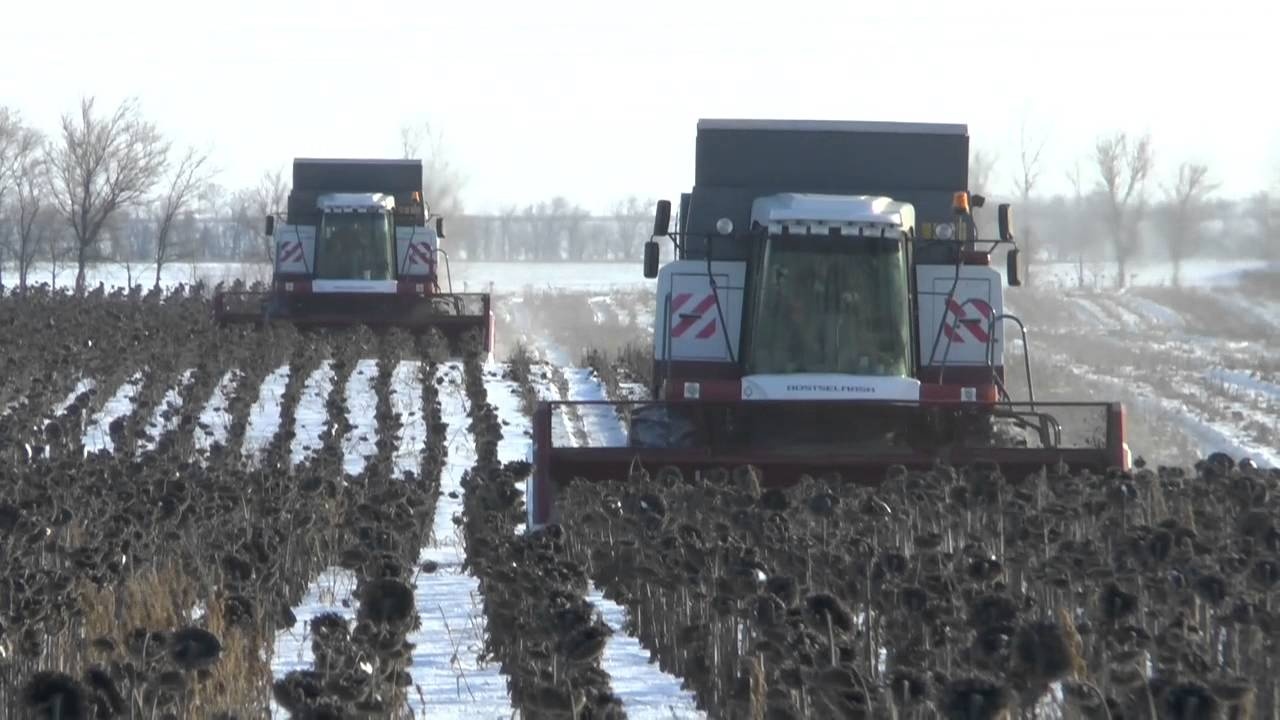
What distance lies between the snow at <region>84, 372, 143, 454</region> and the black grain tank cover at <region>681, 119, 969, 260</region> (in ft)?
21.7

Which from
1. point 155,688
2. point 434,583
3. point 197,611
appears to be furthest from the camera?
point 434,583

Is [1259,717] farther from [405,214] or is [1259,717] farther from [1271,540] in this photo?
[405,214]

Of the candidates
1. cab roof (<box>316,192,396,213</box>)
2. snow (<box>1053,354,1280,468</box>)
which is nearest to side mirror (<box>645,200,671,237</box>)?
snow (<box>1053,354,1280,468</box>)

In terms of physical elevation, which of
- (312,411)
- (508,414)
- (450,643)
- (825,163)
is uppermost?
(825,163)

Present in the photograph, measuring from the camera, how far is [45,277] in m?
90.8

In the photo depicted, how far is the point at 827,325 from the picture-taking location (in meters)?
15.4

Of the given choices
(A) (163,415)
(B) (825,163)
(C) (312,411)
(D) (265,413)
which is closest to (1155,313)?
(C) (312,411)

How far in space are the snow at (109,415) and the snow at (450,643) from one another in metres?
6.12

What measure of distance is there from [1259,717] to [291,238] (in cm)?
3060

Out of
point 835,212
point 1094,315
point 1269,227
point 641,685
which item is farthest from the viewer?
point 1269,227

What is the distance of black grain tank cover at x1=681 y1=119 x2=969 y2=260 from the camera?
16.7m

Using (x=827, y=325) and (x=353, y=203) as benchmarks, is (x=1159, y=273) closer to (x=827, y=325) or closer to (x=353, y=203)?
(x=353, y=203)

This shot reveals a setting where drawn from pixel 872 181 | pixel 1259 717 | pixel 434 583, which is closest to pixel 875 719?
pixel 1259 717

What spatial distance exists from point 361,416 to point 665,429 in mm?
9681
